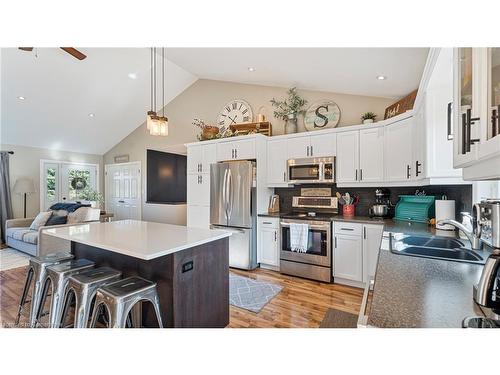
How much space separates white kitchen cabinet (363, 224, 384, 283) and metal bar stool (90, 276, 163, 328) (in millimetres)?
2438

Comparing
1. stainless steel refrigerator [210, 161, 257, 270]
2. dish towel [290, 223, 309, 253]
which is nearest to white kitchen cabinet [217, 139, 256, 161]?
stainless steel refrigerator [210, 161, 257, 270]

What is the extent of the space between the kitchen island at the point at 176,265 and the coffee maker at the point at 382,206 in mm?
2207

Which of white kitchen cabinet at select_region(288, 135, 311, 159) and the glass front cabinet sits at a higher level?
white kitchen cabinet at select_region(288, 135, 311, 159)

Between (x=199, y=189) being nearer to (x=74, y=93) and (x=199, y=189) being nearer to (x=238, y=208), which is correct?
(x=238, y=208)

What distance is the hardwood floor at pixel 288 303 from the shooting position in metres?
2.25

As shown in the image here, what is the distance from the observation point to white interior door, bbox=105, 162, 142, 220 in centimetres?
650

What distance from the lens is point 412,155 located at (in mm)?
2680

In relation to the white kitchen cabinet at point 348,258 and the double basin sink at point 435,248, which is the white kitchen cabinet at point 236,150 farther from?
the double basin sink at point 435,248

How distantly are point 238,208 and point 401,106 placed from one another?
2638 millimetres

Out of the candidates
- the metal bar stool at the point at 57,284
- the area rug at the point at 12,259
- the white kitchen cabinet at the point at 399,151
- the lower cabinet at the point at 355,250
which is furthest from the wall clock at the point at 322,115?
the area rug at the point at 12,259

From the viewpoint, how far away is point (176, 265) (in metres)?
1.65

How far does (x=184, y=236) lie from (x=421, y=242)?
6.42ft

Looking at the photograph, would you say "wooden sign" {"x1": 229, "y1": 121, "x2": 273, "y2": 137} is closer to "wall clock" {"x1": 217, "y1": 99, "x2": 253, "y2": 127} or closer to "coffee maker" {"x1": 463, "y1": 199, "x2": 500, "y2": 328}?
"wall clock" {"x1": 217, "y1": 99, "x2": 253, "y2": 127}
